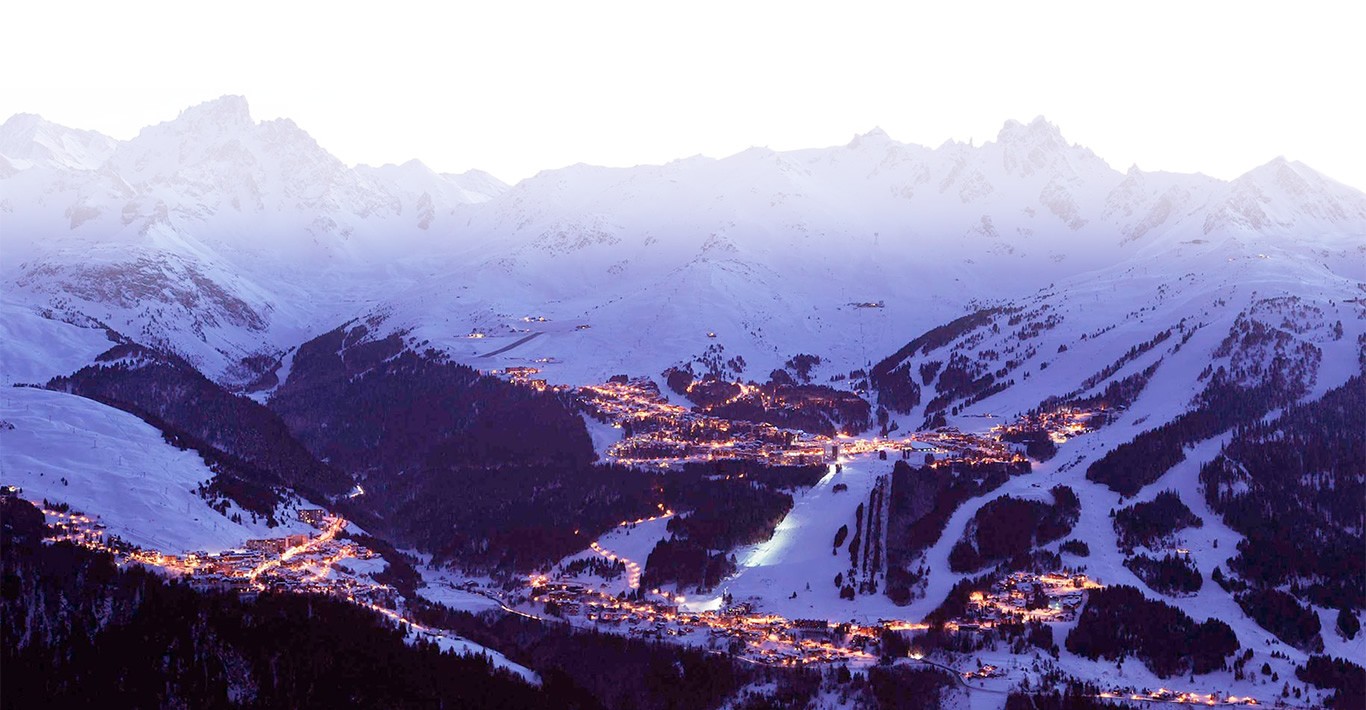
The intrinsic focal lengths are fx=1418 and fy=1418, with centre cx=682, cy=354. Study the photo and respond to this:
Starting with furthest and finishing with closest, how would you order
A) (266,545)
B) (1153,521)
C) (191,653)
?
(1153,521) → (266,545) → (191,653)

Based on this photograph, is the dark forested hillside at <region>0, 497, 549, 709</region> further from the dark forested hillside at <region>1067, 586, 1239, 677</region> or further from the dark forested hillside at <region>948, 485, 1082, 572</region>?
the dark forested hillside at <region>948, 485, 1082, 572</region>

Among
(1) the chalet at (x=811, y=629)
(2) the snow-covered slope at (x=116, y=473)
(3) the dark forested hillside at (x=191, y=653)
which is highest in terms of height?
(2) the snow-covered slope at (x=116, y=473)

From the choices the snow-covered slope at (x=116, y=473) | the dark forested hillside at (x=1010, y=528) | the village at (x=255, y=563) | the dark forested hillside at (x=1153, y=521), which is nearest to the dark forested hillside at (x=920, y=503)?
the dark forested hillside at (x=1010, y=528)

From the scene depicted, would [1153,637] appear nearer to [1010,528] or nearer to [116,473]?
[1010,528]

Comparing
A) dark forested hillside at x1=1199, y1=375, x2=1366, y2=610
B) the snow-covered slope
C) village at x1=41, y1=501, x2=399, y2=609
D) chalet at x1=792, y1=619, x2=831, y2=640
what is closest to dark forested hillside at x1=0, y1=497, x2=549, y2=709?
village at x1=41, y1=501, x2=399, y2=609

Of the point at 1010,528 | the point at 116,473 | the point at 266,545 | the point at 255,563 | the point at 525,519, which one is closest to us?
the point at 255,563

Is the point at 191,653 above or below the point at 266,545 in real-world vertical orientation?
below

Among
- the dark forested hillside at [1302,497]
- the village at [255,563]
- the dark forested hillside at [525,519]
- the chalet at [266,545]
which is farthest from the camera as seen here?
the dark forested hillside at [525,519]

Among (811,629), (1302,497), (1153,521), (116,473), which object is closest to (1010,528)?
(1153,521)

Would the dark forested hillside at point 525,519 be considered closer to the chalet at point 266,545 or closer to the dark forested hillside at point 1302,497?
the chalet at point 266,545

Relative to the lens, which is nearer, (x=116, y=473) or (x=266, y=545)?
(x=266, y=545)

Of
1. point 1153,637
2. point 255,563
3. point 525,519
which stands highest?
point 255,563

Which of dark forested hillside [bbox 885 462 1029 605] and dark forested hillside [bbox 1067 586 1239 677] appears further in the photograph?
dark forested hillside [bbox 885 462 1029 605]
